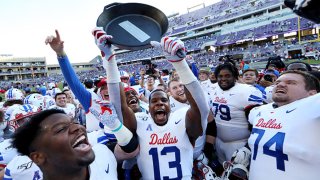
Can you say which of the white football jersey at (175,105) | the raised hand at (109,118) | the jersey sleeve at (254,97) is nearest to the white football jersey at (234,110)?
the jersey sleeve at (254,97)

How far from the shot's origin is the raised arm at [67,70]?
8.34 feet

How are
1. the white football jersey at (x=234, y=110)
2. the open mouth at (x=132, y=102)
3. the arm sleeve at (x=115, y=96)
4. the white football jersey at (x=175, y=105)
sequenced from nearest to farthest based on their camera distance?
the arm sleeve at (x=115, y=96), the open mouth at (x=132, y=102), the white football jersey at (x=234, y=110), the white football jersey at (x=175, y=105)

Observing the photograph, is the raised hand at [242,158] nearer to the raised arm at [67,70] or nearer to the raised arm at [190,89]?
the raised arm at [190,89]

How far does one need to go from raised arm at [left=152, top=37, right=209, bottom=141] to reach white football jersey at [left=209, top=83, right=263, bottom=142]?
123cm

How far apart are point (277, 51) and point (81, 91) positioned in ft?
110

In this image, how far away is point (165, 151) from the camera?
7.96ft

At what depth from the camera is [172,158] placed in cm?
241

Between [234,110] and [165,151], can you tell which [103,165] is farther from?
[234,110]

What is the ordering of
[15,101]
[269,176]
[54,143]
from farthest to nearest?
[15,101] < [269,176] < [54,143]

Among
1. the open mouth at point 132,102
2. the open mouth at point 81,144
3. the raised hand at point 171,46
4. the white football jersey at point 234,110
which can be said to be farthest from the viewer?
the white football jersey at point 234,110

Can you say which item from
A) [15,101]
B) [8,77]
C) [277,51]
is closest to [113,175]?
[15,101]

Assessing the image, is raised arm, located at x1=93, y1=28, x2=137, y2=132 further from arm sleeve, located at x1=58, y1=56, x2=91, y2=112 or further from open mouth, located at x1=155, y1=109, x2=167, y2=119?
arm sleeve, located at x1=58, y1=56, x2=91, y2=112

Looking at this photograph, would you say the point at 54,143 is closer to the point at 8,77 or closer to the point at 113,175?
the point at 113,175

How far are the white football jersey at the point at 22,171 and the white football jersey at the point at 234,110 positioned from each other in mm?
2359
